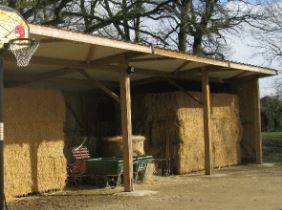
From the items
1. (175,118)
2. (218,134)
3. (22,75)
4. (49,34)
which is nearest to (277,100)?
(218,134)

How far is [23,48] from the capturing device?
341 inches

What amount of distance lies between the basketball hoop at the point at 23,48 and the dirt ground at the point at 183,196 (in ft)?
11.4

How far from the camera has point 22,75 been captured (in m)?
14.6

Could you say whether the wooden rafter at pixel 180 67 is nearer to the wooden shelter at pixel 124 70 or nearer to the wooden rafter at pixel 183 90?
the wooden shelter at pixel 124 70

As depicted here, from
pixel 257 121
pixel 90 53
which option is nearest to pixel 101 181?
pixel 90 53

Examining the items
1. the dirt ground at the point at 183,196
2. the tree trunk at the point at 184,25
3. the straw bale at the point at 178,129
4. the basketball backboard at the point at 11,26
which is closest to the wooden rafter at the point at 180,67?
the straw bale at the point at 178,129

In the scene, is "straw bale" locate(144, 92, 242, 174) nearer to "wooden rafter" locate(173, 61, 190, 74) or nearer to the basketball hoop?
"wooden rafter" locate(173, 61, 190, 74)

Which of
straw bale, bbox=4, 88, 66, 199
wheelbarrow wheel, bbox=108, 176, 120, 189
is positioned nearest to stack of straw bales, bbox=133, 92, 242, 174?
wheelbarrow wheel, bbox=108, 176, 120, 189

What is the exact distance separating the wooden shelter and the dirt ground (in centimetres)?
96

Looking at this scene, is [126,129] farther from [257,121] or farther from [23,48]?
[257,121]

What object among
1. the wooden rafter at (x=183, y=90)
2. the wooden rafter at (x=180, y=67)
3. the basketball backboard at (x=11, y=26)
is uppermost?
the wooden rafter at (x=180, y=67)

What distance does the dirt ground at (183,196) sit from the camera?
11125 mm

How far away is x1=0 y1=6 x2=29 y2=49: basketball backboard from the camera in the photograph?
27.5ft

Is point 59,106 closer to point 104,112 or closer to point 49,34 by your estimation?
point 49,34
